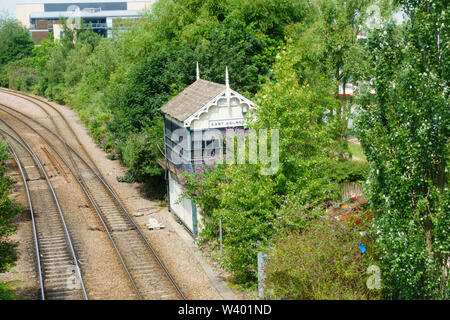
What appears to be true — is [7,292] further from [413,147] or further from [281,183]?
[413,147]

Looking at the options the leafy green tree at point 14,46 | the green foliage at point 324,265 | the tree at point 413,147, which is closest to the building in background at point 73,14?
the leafy green tree at point 14,46

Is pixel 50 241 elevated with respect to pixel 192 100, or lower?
lower

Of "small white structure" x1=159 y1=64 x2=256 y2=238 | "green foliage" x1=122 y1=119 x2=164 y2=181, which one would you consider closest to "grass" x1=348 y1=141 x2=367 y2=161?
"green foliage" x1=122 y1=119 x2=164 y2=181

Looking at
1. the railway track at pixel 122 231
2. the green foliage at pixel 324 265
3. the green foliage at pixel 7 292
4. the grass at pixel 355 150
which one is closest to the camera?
the green foliage at pixel 324 265

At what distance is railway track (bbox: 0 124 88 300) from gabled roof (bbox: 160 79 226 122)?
22.9ft

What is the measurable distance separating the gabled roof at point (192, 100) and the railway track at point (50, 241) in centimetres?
698

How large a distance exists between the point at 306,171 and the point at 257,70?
15.6m

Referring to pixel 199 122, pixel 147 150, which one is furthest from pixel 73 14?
pixel 199 122

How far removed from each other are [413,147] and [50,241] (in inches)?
638

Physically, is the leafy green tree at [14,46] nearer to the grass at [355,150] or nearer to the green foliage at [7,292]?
the grass at [355,150]

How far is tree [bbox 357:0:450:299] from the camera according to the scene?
10977mm

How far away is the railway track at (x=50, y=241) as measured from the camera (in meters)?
17.7

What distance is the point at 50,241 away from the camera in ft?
72.4
